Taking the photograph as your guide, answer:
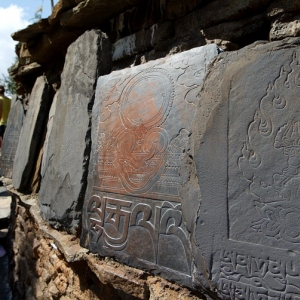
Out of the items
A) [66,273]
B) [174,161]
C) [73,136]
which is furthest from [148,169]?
[66,273]

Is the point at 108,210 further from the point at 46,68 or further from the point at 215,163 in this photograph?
the point at 46,68

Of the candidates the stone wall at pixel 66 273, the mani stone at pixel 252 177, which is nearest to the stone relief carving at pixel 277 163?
the mani stone at pixel 252 177

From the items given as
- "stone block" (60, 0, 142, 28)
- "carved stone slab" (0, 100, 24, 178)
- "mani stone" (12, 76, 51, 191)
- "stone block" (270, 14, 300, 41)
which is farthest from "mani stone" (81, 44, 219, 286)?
"carved stone slab" (0, 100, 24, 178)

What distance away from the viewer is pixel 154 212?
1538 mm

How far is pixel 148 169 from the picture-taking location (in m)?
1.62

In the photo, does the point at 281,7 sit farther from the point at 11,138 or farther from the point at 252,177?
the point at 11,138

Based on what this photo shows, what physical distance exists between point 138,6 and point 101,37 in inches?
23.6

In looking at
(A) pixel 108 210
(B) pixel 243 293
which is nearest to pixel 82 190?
(A) pixel 108 210

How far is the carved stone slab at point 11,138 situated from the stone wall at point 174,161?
1.53 meters

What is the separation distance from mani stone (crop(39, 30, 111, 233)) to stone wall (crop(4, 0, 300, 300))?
11 mm

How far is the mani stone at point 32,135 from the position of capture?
10.5ft

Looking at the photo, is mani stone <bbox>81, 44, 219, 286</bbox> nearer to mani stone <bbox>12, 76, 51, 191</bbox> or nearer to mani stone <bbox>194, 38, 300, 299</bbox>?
mani stone <bbox>194, 38, 300, 299</bbox>

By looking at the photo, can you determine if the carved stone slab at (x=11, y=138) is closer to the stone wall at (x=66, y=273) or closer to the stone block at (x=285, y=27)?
the stone wall at (x=66, y=273)

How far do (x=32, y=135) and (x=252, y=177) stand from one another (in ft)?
8.64
